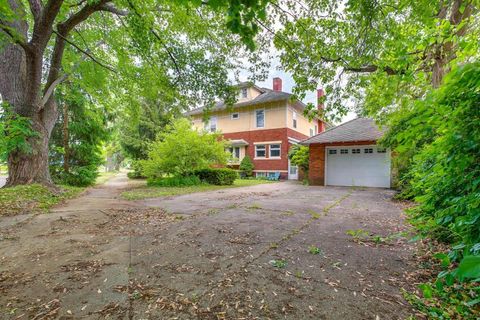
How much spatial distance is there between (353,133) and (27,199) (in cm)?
1447

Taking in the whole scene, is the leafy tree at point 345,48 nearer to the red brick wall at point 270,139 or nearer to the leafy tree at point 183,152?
the leafy tree at point 183,152

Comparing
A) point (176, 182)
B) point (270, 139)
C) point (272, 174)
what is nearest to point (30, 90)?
point (176, 182)

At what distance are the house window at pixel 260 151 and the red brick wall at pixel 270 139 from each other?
0.28 meters

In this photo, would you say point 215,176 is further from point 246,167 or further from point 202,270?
point 202,270

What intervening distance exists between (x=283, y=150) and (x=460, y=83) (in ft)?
53.7

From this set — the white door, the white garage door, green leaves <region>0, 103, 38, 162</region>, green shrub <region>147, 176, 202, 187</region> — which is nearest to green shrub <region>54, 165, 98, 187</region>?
green shrub <region>147, 176, 202, 187</region>

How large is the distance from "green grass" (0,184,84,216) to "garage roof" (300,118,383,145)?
40.6ft

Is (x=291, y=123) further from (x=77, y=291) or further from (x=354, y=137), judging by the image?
(x=77, y=291)

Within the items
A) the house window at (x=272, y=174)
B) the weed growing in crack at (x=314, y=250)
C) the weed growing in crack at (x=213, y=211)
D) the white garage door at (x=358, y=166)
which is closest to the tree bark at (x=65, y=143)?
the weed growing in crack at (x=213, y=211)

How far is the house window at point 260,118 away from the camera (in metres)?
19.3

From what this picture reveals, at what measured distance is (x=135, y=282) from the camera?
228cm

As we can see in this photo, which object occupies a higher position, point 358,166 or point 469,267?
point 358,166

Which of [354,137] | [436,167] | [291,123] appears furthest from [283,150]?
[436,167]

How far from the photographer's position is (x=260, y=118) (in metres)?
19.5
